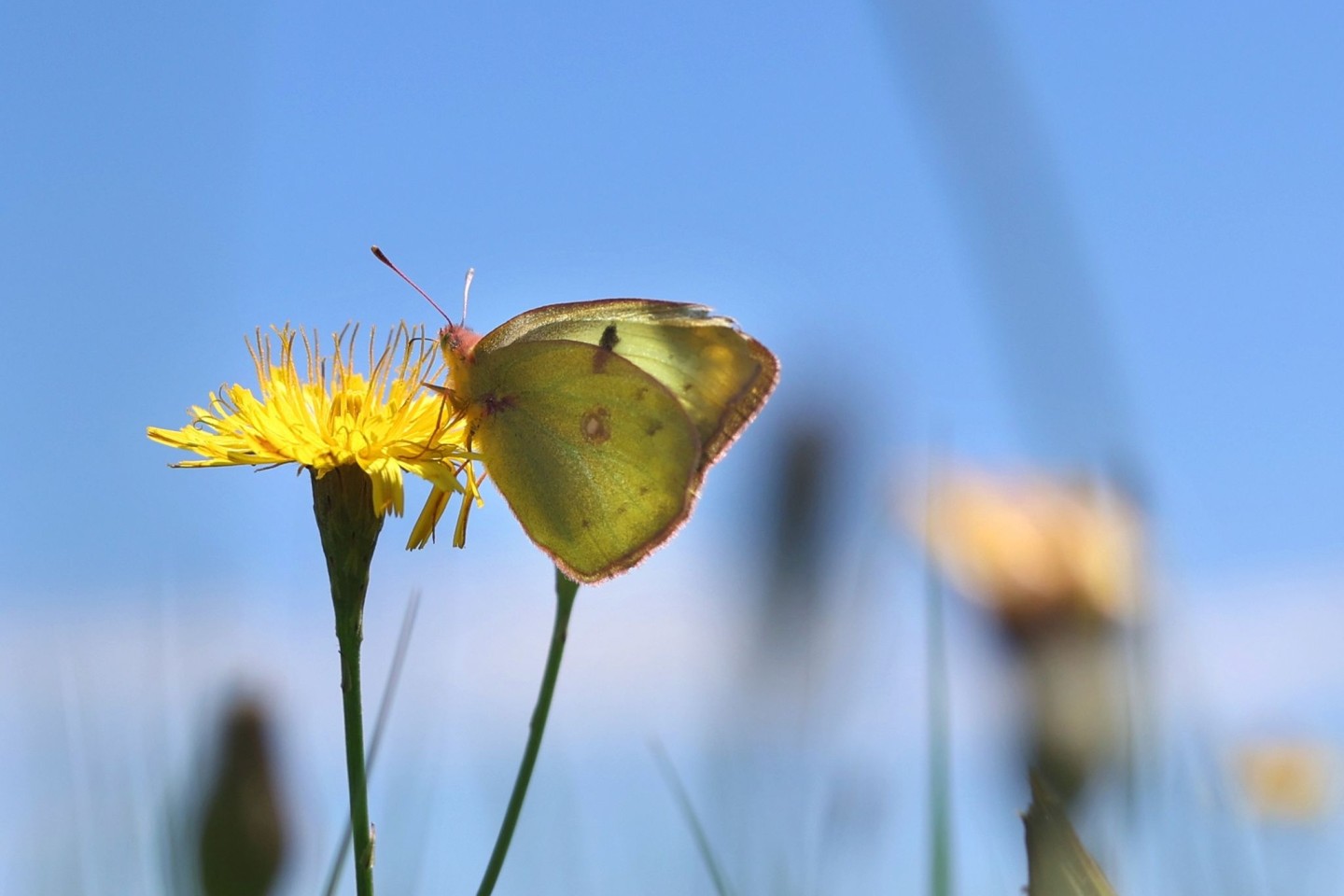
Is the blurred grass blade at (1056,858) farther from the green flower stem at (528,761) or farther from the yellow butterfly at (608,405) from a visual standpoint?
the yellow butterfly at (608,405)

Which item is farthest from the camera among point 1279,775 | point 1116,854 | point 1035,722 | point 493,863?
point 1279,775

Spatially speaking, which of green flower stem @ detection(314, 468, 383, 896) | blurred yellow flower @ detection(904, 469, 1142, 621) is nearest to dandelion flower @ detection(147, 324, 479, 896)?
green flower stem @ detection(314, 468, 383, 896)

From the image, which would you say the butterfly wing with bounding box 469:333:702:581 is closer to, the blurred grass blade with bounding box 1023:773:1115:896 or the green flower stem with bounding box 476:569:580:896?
the green flower stem with bounding box 476:569:580:896

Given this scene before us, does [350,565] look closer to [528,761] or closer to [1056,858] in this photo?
[528,761]

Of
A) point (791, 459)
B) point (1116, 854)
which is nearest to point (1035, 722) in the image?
point (1116, 854)

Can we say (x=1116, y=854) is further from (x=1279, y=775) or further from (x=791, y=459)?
(x=1279, y=775)

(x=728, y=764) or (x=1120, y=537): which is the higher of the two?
(x=1120, y=537)

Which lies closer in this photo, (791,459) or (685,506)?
(685,506)
